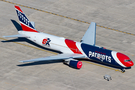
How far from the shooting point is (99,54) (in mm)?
74312

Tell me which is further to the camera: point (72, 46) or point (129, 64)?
point (72, 46)

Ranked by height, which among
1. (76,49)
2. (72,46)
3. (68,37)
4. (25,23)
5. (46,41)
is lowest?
(76,49)

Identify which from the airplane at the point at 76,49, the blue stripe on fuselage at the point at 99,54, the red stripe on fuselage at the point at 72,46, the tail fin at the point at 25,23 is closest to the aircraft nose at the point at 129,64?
the airplane at the point at 76,49

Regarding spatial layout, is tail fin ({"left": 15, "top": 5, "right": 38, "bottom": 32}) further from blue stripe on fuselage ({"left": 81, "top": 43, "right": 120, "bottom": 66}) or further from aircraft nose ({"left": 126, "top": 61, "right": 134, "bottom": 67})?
aircraft nose ({"left": 126, "top": 61, "right": 134, "bottom": 67})

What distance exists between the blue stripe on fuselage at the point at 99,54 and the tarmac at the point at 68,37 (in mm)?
2212

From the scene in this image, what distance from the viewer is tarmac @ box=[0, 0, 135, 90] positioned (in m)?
70.0

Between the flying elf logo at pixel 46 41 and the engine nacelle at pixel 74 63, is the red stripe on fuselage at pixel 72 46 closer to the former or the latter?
the engine nacelle at pixel 74 63

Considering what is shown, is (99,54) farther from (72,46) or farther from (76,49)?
(72,46)

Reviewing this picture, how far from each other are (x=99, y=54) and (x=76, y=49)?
6436mm

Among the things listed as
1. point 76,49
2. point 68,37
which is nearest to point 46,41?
point 76,49

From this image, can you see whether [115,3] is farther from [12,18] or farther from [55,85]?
[55,85]

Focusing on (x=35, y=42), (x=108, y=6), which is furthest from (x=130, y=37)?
(x=35, y=42)

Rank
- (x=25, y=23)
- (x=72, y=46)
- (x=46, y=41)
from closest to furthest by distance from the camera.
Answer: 1. (x=72, y=46)
2. (x=46, y=41)
3. (x=25, y=23)

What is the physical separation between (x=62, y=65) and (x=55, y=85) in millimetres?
8247
